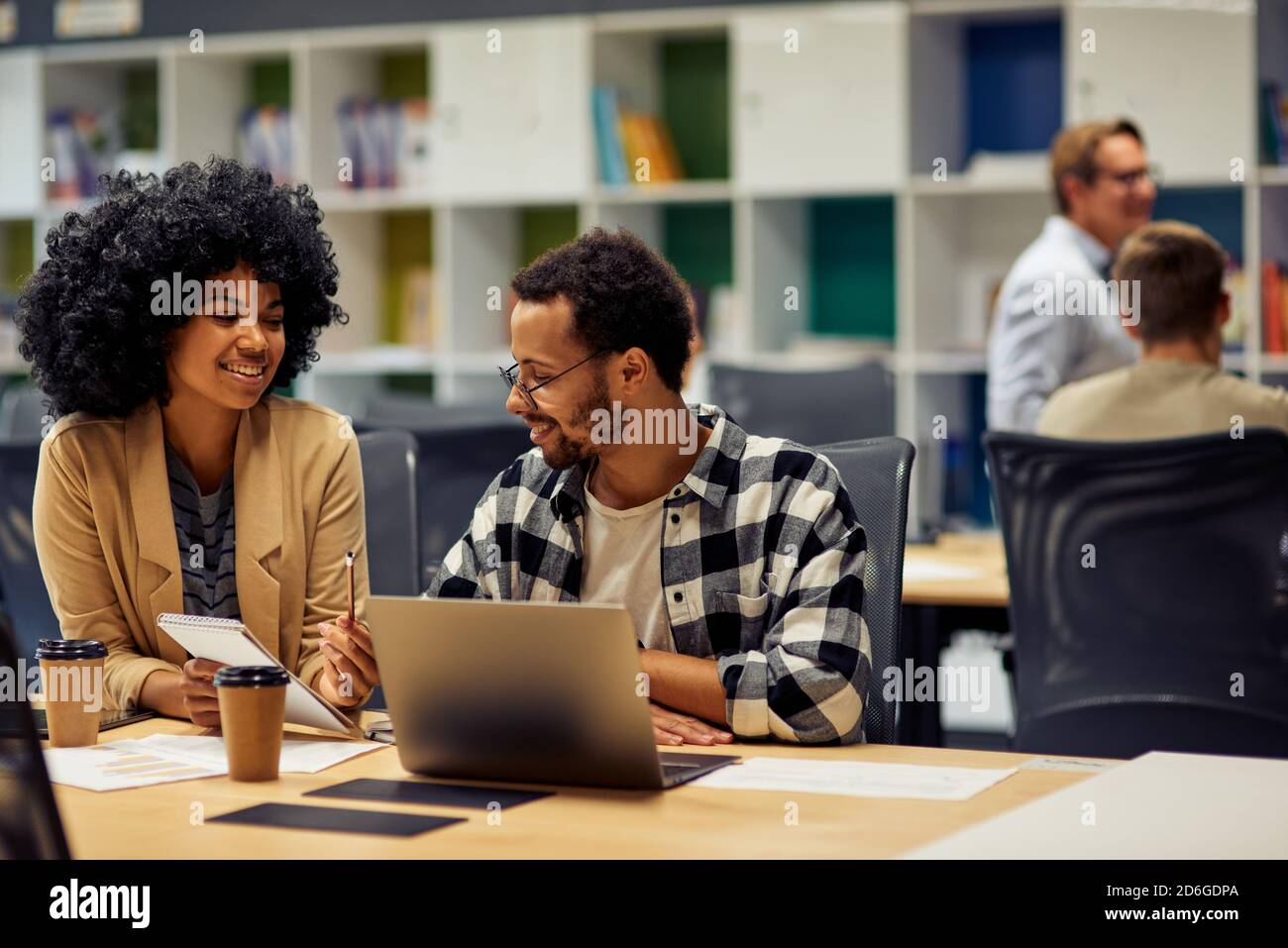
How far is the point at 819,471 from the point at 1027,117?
3.64m

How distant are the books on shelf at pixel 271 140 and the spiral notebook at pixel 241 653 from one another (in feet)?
14.0

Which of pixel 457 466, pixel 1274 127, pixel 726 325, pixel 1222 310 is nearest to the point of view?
pixel 457 466

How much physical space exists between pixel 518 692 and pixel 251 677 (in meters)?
0.30

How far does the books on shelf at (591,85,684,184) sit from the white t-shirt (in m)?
3.39

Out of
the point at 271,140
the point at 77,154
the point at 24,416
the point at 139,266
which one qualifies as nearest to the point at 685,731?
the point at 139,266

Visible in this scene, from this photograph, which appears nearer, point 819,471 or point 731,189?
point 819,471

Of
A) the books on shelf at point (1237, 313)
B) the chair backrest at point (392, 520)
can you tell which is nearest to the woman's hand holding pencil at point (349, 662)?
the chair backrest at point (392, 520)

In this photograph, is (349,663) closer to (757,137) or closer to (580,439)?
(580,439)

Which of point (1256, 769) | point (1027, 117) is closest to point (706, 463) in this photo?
point (1256, 769)

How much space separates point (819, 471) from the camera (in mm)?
2004

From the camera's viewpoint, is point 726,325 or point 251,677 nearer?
point 251,677

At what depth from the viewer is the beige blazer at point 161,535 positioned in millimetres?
2191

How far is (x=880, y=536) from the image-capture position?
6.90 ft
